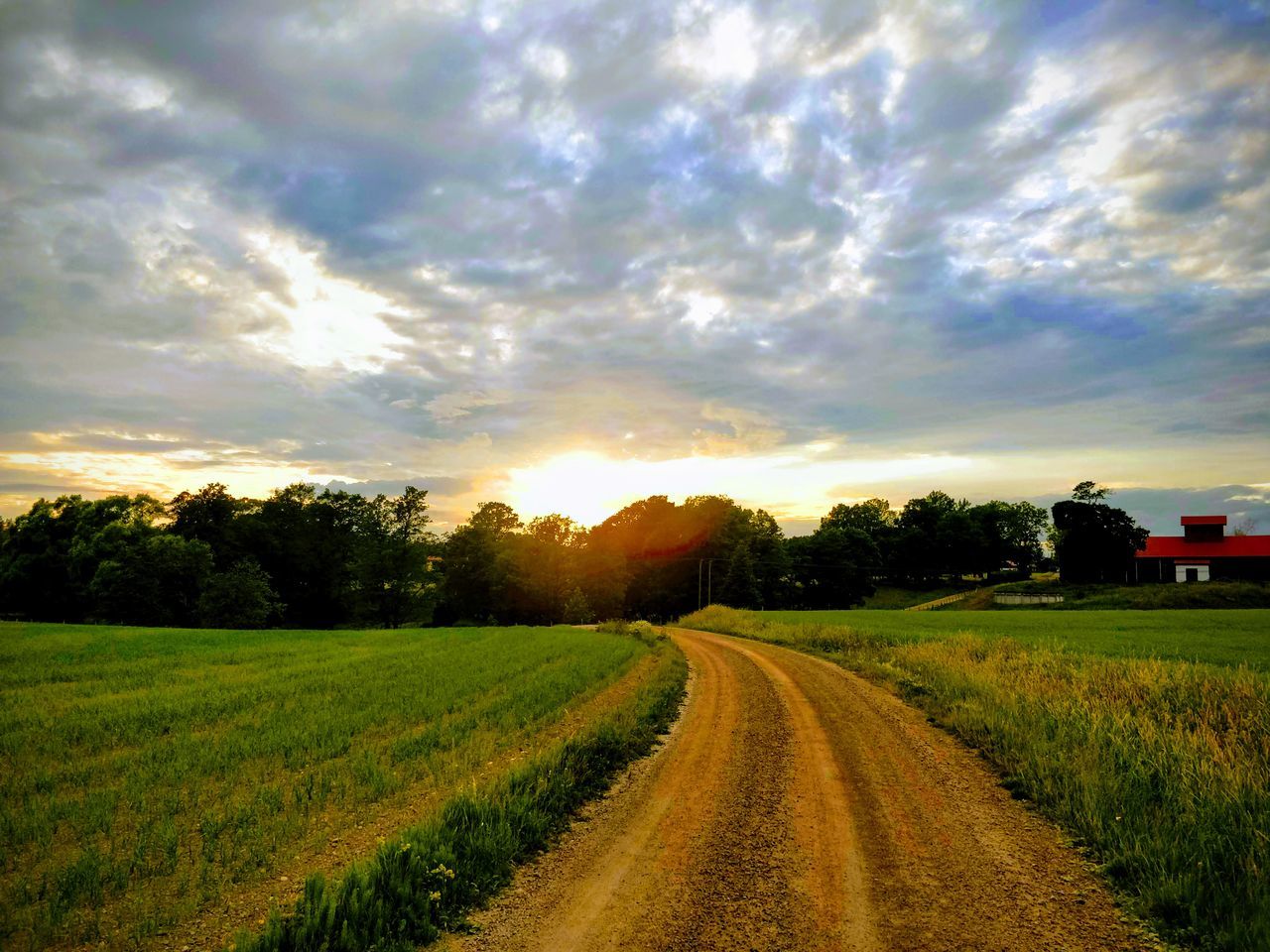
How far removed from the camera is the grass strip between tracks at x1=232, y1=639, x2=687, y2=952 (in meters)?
5.64

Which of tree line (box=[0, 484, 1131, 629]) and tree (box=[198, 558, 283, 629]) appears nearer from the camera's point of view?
tree (box=[198, 558, 283, 629])

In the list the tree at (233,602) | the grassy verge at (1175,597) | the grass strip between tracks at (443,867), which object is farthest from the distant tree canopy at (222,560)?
the grassy verge at (1175,597)

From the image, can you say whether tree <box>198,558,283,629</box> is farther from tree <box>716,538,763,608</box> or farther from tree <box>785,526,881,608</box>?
tree <box>785,526,881,608</box>

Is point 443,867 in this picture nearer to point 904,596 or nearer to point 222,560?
point 222,560

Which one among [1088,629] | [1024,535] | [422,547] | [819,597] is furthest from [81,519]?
[1024,535]

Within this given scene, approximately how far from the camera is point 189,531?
245ft

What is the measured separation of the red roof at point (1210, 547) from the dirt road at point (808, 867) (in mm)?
103274

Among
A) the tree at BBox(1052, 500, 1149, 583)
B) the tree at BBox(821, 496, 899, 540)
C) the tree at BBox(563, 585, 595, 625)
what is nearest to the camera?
the tree at BBox(563, 585, 595, 625)

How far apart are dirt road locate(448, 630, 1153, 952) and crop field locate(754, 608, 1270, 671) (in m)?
19.4

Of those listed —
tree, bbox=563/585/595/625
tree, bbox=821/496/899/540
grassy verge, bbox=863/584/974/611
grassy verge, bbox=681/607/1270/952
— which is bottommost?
grassy verge, bbox=863/584/974/611

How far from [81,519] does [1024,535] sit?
187942 mm

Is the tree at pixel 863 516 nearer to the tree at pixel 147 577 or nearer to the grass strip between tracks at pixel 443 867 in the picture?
the tree at pixel 147 577

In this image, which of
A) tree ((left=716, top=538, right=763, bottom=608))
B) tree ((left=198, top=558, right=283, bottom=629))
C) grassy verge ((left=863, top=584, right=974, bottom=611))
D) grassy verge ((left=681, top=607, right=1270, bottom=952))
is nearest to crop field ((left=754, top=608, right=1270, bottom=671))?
grassy verge ((left=681, top=607, right=1270, bottom=952))

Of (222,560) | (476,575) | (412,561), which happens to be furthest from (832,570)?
(222,560)
